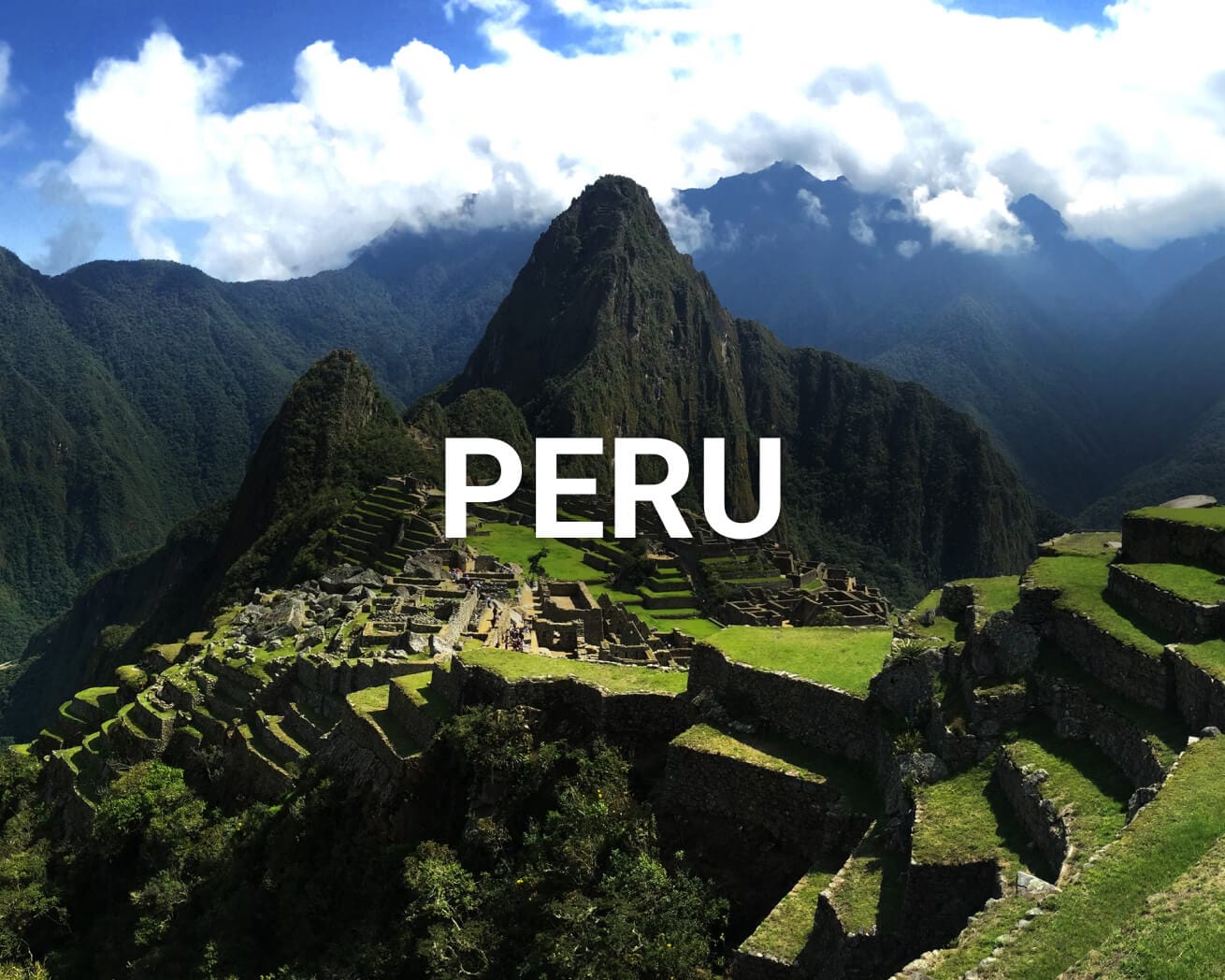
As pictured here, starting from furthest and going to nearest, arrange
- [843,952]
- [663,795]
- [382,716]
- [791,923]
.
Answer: [382,716]
[663,795]
[791,923]
[843,952]

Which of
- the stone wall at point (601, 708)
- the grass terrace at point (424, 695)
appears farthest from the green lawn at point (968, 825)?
the grass terrace at point (424, 695)

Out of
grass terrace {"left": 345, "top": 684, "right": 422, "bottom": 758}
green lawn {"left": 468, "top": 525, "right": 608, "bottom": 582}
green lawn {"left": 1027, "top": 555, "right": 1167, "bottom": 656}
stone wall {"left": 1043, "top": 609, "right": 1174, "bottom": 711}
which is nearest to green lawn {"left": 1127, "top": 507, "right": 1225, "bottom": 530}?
green lawn {"left": 1027, "top": 555, "right": 1167, "bottom": 656}

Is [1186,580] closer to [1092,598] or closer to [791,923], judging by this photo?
[1092,598]

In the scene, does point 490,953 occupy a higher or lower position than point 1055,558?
lower

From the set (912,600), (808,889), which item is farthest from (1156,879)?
(912,600)

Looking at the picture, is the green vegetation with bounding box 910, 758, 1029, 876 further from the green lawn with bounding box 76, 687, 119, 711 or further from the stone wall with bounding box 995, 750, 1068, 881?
the green lawn with bounding box 76, 687, 119, 711

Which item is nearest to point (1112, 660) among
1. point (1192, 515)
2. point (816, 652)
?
point (816, 652)

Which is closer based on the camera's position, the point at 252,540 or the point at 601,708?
the point at 601,708

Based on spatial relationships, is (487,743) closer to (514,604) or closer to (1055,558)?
(1055,558)
